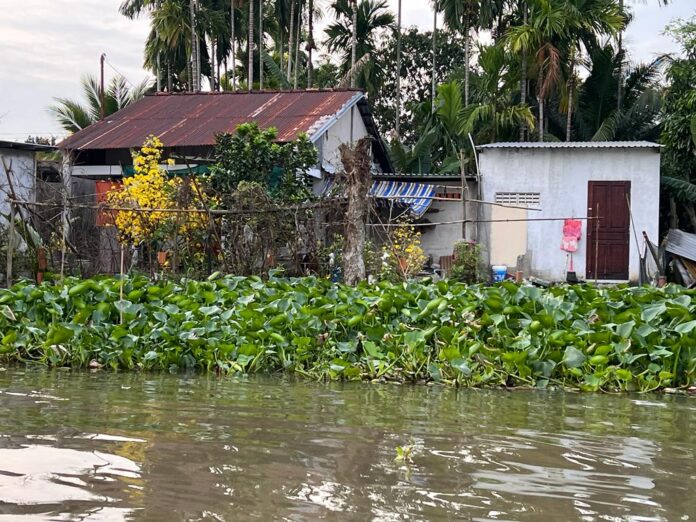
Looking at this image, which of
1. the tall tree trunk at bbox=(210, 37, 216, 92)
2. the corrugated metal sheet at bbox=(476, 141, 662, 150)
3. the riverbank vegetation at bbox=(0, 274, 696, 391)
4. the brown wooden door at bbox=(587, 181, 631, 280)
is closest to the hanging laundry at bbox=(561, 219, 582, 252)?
the brown wooden door at bbox=(587, 181, 631, 280)

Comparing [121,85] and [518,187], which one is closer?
[518,187]

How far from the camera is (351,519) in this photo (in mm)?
3379

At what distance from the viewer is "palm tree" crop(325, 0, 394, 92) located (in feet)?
93.7

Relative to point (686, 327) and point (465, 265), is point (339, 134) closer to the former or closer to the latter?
point (465, 265)

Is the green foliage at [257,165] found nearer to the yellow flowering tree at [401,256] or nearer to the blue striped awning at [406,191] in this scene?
the yellow flowering tree at [401,256]

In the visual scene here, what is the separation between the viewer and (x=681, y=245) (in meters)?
15.7

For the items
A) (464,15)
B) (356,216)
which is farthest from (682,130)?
(356,216)

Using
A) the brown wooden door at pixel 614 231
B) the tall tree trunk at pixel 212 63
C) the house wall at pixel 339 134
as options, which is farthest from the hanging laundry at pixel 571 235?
the tall tree trunk at pixel 212 63

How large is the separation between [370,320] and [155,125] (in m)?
12.4

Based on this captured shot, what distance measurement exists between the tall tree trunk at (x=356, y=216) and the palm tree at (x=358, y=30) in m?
18.3

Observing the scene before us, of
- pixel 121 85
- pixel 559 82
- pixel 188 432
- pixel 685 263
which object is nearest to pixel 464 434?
pixel 188 432

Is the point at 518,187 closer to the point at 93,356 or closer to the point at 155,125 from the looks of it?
the point at 155,125

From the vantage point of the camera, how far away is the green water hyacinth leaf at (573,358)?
697cm

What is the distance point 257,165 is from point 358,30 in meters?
16.6
